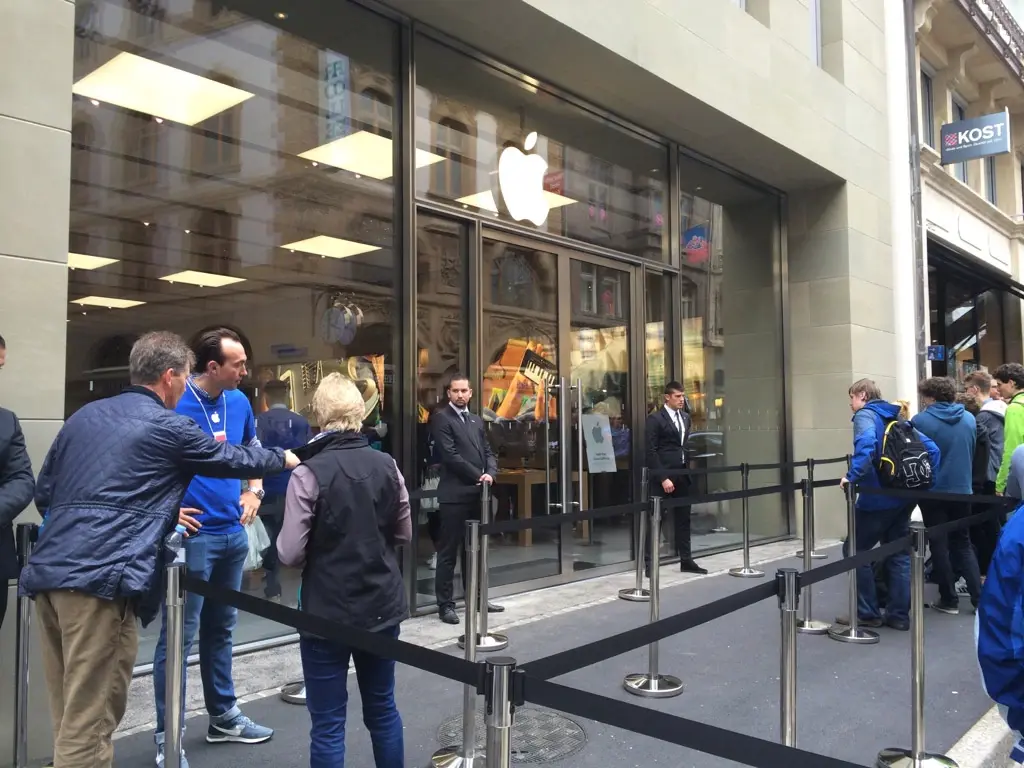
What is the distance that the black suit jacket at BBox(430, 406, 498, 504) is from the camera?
21.5 feet

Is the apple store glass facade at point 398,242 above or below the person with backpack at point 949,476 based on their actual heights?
above

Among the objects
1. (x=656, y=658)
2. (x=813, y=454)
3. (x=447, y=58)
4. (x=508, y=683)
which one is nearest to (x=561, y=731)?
(x=656, y=658)

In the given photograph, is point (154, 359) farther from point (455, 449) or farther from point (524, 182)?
point (524, 182)

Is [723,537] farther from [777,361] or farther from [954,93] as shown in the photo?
[954,93]

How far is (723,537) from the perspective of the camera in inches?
409

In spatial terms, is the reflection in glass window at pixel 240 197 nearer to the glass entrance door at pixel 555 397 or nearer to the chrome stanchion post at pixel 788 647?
the glass entrance door at pixel 555 397

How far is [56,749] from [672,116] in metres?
8.13

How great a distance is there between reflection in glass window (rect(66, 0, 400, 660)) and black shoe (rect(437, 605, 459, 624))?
3.93 feet

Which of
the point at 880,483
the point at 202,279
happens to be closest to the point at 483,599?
the point at 202,279

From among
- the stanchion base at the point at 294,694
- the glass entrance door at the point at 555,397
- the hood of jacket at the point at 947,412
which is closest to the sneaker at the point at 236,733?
the stanchion base at the point at 294,694

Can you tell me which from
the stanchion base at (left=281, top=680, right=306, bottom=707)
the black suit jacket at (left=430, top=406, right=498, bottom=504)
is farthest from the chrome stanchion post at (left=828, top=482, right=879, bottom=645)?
the stanchion base at (left=281, top=680, right=306, bottom=707)

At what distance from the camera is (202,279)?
563cm

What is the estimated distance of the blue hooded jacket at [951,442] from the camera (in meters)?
7.04

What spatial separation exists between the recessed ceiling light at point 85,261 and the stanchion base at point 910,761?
5.19 m
